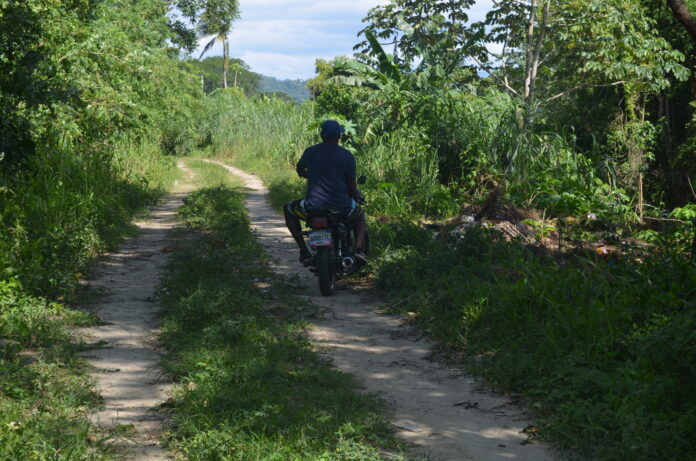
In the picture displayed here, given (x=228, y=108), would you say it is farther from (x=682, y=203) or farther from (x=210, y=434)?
(x=210, y=434)

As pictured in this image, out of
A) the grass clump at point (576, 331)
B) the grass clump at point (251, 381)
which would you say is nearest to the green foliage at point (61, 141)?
the grass clump at point (251, 381)

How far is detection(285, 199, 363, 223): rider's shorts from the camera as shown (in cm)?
823

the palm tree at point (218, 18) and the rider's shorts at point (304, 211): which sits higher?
the palm tree at point (218, 18)

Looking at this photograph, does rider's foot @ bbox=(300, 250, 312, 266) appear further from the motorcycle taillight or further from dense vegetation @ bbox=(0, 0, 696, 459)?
dense vegetation @ bbox=(0, 0, 696, 459)

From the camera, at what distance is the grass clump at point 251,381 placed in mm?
3910

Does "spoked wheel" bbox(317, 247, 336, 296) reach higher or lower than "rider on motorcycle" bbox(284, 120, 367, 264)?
lower

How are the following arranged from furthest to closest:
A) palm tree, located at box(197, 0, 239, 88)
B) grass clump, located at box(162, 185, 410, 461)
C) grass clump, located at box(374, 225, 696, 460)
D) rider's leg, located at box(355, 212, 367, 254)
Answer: palm tree, located at box(197, 0, 239, 88) → rider's leg, located at box(355, 212, 367, 254) → grass clump, located at box(374, 225, 696, 460) → grass clump, located at box(162, 185, 410, 461)

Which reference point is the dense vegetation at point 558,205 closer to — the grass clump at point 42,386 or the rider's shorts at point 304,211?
the rider's shorts at point 304,211

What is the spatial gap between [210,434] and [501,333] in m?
2.98

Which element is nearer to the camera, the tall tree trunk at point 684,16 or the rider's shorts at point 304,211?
the tall tree trunk at point 684,16

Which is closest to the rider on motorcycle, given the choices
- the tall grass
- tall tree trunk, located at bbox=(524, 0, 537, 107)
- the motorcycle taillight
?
the motorcycle taillight

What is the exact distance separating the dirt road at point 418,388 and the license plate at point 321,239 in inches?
23.9

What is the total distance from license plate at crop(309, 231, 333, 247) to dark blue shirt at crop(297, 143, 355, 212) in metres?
0.35

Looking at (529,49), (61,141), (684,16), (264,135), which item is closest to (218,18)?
(264,135)
